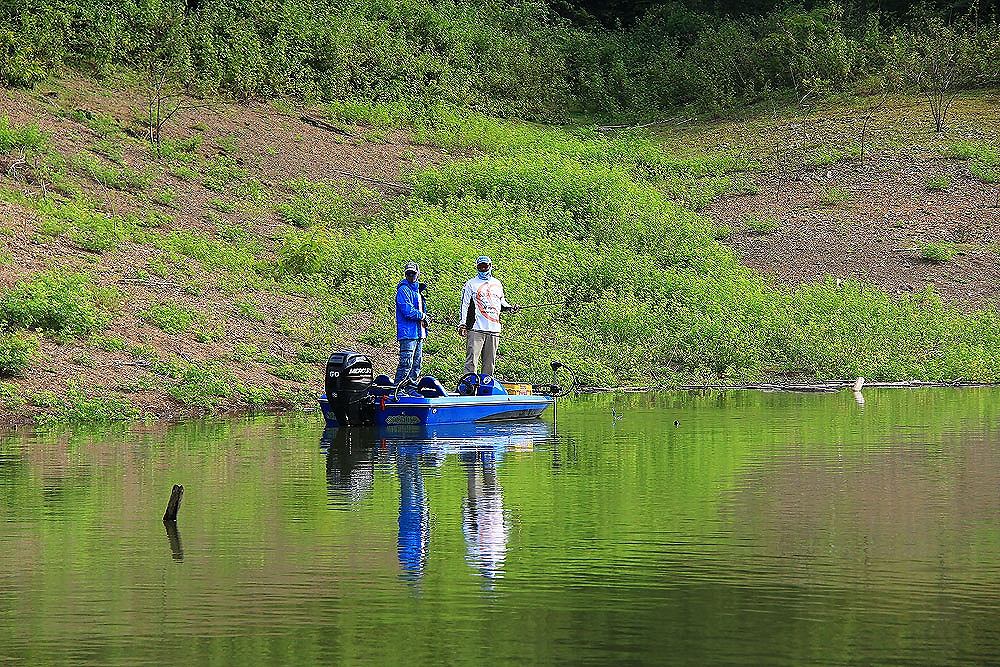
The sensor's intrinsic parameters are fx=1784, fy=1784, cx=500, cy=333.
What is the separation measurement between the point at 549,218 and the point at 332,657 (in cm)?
2826

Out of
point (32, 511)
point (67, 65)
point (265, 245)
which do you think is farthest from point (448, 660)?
point (67, 65)

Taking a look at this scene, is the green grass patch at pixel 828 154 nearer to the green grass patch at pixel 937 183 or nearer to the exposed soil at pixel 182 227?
the green grass patch at pixel 937 183

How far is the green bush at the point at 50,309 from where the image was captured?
25.2m

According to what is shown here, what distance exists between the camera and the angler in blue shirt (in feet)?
73.5

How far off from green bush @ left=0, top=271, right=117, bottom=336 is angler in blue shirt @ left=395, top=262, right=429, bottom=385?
18.1 ft

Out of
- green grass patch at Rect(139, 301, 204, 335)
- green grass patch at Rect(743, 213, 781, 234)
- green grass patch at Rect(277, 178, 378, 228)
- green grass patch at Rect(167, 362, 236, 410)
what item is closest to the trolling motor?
green grass patch at Rect(167, 362, 236, 410)

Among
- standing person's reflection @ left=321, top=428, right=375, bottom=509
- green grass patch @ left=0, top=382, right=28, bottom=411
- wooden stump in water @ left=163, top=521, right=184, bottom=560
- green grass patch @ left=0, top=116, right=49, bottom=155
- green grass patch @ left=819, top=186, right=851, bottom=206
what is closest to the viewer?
wooden stump in water @ left=163, top=521, right=184, bottom=560

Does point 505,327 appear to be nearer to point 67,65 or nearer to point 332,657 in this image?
point 67,65

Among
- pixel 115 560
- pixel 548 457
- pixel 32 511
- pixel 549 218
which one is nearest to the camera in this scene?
pixel 115 560

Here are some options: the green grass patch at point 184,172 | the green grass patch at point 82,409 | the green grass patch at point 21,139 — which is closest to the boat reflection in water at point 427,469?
the green grass patch at point 82,409

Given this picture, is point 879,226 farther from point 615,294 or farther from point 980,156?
point 615,294

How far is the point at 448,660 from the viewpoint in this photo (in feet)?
28.6

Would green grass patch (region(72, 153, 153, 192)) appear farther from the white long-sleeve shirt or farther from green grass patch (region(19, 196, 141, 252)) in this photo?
the white long-sleeve shirt

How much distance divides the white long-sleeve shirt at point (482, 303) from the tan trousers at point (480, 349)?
0.17 m
